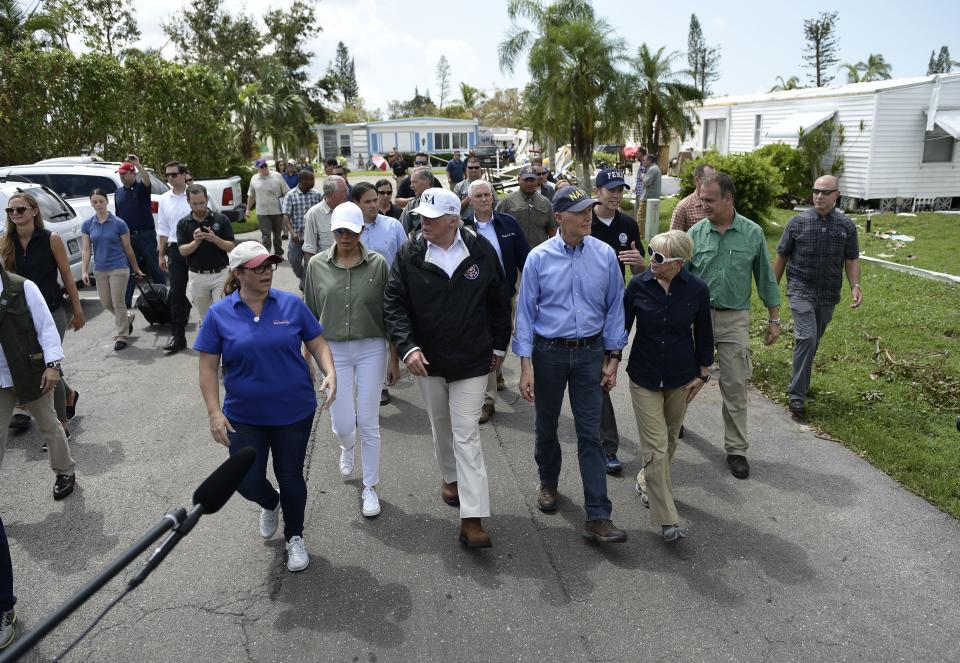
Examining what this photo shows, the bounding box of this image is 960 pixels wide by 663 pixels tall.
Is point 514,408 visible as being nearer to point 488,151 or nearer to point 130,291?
point 130,291

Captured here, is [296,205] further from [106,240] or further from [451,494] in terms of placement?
[451,494]

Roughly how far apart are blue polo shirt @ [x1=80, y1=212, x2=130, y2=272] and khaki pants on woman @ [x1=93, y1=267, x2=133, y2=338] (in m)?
0.10

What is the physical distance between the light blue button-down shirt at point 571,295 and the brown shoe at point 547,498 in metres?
1.02

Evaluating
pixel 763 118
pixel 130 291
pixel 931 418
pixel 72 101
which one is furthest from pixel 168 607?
pixel 763 118

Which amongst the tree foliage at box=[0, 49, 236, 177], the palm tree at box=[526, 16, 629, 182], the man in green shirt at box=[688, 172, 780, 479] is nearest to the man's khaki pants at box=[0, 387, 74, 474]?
the man in green shirt at box=[688, 172, 780, 479]

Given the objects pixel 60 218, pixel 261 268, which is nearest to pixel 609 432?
pixel 261 268

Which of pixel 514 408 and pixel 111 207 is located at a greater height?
pixel 111 207

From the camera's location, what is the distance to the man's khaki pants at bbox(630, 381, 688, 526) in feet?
14.2

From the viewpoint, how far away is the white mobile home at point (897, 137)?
18.9 meters

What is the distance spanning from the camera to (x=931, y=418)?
6090 millimetres

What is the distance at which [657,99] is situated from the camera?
23.4m

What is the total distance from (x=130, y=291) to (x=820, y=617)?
376 inches

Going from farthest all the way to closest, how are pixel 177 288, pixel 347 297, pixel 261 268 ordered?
pixel 177 288 < pixel 347 297 < pixel 261 268

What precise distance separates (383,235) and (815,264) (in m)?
3.71
